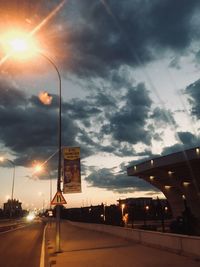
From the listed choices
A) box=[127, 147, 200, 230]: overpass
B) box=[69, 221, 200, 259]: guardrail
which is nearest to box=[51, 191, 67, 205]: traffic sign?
box=[69, 221, 200, 259]: guardrail

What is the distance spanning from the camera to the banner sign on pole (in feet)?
65.6

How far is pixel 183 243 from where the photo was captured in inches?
614

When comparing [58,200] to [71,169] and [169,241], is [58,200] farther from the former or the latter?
[169,241]

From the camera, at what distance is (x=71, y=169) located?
20172 mm

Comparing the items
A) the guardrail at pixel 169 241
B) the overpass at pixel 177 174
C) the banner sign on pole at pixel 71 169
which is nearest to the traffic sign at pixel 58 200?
the banner sign on pole at pixel 71 169

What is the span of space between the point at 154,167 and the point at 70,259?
5103cm

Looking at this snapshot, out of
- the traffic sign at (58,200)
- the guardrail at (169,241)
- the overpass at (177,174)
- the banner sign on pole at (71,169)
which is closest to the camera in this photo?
the guardrail at (169,241)

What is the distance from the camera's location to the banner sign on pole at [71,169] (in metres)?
20.0

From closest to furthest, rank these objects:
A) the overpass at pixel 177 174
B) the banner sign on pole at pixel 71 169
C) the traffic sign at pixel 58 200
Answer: the traffic sign at pixel 58 200 < the banner sign on pole at pixel 71 169 < the overpass at pixel 177 174

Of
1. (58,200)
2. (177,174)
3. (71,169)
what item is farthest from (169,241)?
(177,174)

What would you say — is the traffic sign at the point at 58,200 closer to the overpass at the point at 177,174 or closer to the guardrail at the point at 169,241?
the guardrail at the point at 169,241

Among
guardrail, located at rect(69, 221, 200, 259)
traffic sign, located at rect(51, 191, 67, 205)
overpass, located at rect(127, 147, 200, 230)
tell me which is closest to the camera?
guardrail, located at rect(69, 221, 200, 259)

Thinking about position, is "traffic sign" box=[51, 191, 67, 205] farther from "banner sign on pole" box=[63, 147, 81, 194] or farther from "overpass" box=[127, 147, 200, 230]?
"overpass" box=[127, 147, 200, 230]

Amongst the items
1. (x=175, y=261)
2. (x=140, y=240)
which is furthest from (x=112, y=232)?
(x=175, y=261)
